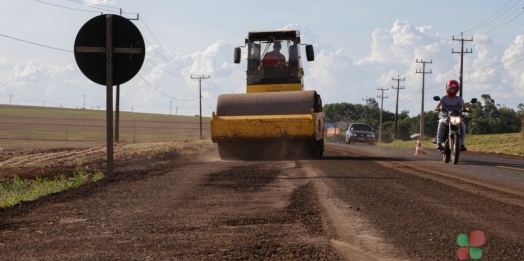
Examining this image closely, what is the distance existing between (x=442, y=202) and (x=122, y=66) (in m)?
6.19

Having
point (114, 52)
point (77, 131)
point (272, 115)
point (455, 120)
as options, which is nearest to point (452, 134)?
point (455, 120)

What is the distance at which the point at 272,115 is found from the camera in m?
17.5

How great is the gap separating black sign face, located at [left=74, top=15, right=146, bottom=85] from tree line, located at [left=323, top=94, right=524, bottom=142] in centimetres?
5367

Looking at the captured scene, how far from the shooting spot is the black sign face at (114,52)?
11453 millimetres

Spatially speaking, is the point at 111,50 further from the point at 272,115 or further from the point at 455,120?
the point at 455,120

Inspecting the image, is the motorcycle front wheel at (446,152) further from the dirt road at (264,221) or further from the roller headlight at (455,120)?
the dirt road at (264,221)

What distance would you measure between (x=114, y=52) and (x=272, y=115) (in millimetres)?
6632

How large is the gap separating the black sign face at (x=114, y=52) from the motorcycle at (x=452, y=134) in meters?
7.21

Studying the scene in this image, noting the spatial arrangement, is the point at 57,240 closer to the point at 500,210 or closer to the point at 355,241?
the point at 355,241

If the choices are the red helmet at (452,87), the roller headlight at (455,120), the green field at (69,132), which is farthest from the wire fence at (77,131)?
the roller headlight at (455,120)

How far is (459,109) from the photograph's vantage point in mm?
15672

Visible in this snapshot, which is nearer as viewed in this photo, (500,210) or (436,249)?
(436,249)

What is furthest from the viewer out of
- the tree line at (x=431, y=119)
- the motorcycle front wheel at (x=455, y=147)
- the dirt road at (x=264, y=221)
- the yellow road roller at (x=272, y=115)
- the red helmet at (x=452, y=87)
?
the tree line at (x=431, y=119)

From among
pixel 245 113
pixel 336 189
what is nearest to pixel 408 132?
pixel 245 113
